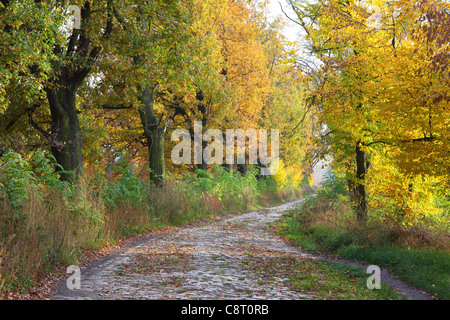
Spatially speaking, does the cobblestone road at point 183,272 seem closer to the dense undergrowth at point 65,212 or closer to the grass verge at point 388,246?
the dense undergrowth at point 65,212

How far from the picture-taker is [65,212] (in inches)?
440

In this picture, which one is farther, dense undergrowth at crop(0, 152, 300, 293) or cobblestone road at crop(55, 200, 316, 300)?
dense undergrowth at crop(0, 152, 300, 293)

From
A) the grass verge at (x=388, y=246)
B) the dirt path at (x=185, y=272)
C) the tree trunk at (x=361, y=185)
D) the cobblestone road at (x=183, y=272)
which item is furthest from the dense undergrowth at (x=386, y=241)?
the cobblestone road at (x=183, y=272)

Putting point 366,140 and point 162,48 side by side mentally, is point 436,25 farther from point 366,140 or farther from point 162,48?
point 162,48

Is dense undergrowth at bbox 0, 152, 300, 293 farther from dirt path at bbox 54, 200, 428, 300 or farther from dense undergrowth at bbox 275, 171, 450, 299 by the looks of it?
dense undergrowth at bbox 275, 171, 450, 299

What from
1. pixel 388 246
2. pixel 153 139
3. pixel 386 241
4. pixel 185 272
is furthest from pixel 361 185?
pixel 153 139

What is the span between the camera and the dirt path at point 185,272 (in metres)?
8.09

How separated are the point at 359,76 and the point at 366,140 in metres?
2.37

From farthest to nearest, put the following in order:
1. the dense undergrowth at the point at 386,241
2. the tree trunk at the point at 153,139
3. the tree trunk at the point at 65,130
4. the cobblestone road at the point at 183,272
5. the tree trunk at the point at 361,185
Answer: the tree trunk at the point at 153,139 < the tree trunk at the point at 361,185 < the tree trunk at the point at 65,130 < the dense undergrowth at the point at 386,241 < the cobblestone road at the point at 183,272

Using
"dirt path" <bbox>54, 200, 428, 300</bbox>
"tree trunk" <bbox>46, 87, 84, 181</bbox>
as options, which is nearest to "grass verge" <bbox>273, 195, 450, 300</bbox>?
"dirt path" <bbox>54, 200, 428, 300</bbox>

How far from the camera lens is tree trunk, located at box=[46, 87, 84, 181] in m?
14.5

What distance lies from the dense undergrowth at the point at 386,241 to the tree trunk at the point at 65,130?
28.1 feet

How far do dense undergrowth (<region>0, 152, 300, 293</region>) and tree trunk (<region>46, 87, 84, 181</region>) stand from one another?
0.74 meters
